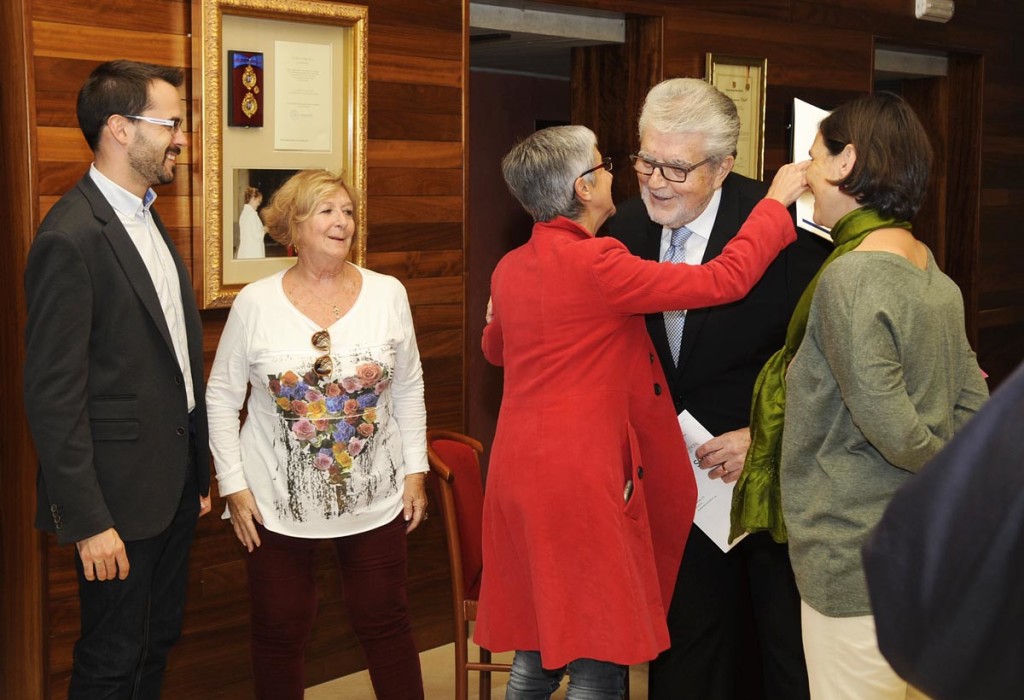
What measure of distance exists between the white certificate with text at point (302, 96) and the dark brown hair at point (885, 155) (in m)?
1.91

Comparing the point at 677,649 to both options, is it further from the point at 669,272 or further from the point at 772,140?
the point at 772,140

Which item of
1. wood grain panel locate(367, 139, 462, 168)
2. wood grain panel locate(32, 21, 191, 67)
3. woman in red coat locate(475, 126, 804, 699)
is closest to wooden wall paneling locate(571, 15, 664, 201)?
wood grain panel locate(367, 139, 462, 168)

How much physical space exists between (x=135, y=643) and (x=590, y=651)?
1.05 meters

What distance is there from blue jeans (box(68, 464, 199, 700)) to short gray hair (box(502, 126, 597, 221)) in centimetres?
106

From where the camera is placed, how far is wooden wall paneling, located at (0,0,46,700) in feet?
9.68

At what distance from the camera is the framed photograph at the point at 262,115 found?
10.7 ft

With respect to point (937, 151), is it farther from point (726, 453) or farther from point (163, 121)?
point (163, 121)

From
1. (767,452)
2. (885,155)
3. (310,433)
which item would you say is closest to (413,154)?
(310,433)

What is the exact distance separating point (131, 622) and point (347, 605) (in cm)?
65

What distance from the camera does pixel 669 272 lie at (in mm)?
2248

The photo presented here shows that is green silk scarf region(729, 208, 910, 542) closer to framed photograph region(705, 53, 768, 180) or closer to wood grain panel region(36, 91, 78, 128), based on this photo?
wood grain panel region(36, 91, 78, 128)

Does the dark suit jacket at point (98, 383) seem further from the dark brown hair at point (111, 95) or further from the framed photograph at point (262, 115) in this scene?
the framed photograph at point (262, 115)

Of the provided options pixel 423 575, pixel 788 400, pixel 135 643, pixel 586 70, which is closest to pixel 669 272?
pixel 788 400

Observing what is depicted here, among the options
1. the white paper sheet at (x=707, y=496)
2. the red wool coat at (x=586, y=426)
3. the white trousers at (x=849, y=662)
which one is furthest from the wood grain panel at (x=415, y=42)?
the white trousers at (x=849, y=662)
